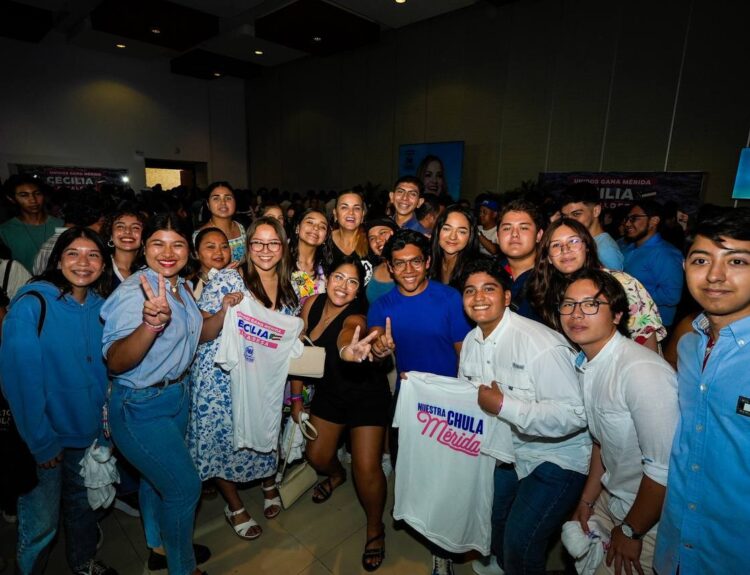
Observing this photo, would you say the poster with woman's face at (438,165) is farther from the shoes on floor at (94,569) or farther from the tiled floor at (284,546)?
the shoes on floor at (94,569)

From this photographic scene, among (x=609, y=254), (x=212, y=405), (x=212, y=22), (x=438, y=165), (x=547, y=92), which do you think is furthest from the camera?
(x=438, y=165)

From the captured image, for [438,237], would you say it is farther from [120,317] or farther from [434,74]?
[434,74]

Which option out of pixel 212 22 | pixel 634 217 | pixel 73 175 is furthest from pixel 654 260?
pixel 73 175

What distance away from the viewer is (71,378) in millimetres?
1987

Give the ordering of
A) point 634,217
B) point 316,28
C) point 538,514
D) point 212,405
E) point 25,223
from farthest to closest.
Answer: point 316,28 → point 634,217 → point 25,223 → point 212,405 → point 538,514

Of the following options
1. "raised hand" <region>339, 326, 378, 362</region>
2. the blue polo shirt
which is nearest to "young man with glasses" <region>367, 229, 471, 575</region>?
"raised hand" <region>339, 326, 378, 362</region>

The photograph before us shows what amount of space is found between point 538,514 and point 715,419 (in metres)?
0.92

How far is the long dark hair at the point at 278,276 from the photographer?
2562 millimetres

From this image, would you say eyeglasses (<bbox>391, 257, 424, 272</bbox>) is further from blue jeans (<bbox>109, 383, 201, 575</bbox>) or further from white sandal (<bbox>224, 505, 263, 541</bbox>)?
white sandal (<bbox>224, 505, 263, 541</bbox>)

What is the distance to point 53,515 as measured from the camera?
6.50 ft

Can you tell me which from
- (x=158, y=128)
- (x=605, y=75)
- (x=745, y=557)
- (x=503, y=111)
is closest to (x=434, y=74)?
(x=503, y=111)

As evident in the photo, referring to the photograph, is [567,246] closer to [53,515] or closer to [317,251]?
[317,251]

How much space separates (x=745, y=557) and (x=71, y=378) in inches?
114

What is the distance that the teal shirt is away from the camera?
3.52 meters
